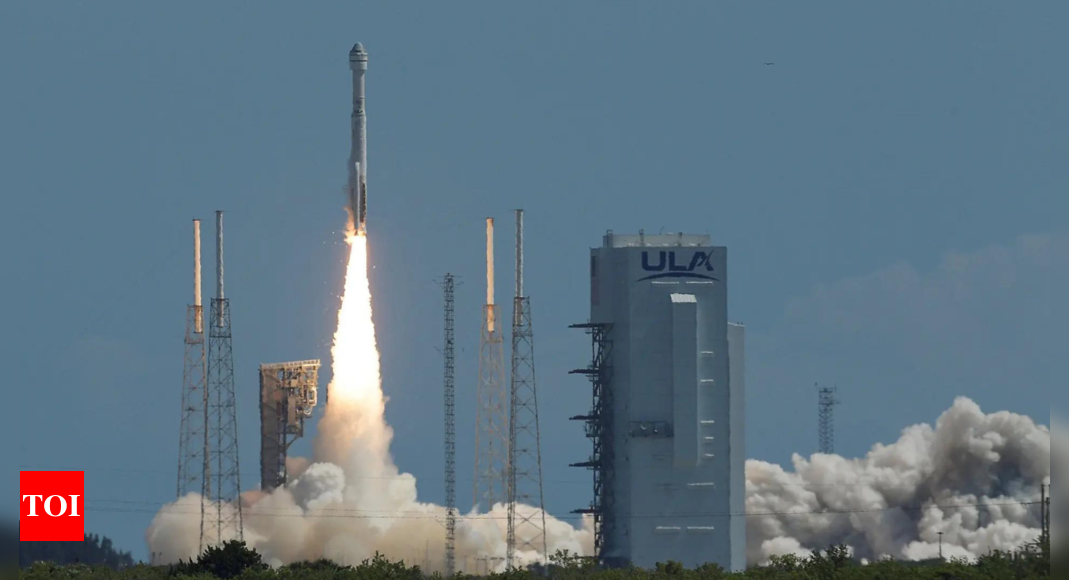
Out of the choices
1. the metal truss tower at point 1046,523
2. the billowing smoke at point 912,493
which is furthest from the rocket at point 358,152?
the metal truss tower at point 1046,523

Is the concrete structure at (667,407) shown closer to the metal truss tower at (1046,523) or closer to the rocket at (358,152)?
the rocket at (358,152)

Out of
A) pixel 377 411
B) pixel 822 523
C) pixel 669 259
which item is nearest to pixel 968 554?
pixel 822 523

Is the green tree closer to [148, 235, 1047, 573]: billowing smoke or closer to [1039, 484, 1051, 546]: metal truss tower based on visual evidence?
[148, 235, 1047, 573]: billowing smoke

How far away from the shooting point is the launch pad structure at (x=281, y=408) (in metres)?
134

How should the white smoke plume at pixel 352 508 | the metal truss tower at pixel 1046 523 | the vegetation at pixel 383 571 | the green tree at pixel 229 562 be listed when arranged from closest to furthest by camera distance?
the metal truss tower at pixel 1046 523 → the vegetation at pixel 383 571 → the green tree at pixel 229 562 → the white smoke plume at pixel 352 508

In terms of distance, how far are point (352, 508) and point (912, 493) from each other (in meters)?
34.5

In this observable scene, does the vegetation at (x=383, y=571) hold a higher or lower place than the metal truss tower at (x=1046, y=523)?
lower

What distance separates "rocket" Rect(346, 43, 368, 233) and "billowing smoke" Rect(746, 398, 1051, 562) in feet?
101

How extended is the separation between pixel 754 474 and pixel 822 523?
553 centimetres

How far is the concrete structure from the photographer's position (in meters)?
127

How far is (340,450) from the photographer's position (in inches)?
5197

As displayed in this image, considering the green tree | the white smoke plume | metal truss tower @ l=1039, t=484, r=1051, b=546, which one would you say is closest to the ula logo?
the white smoke plume

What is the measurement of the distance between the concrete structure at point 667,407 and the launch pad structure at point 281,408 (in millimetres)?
16364

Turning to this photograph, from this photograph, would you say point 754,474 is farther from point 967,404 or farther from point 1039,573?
point 1039,573
